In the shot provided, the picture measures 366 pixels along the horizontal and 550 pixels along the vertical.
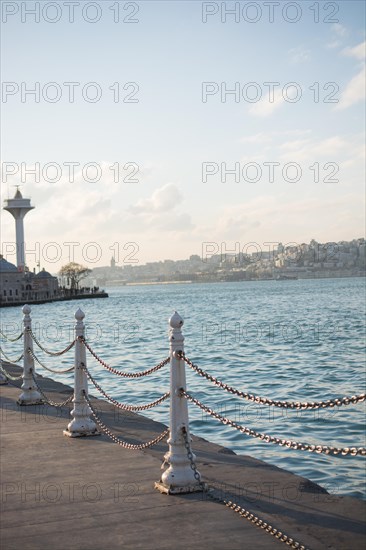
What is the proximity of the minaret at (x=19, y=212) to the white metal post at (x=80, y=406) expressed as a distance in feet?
522

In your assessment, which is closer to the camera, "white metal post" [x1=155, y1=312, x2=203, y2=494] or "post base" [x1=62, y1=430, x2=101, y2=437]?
"white metal post" [x1=155, y1=312, x2=203, y2=494]

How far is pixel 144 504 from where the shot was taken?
246 inches

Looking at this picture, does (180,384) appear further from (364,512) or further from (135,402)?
(135,402)

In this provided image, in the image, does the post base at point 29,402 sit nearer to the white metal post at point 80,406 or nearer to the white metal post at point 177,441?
the white metal post at point 80,406

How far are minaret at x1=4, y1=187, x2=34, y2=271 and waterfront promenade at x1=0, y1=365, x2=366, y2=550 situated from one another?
528ft

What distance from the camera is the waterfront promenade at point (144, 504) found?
213 inches

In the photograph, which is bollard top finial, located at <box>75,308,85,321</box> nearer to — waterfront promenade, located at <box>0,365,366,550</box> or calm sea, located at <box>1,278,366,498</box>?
waterfront promenade, located at <box>0,365,366,550</box>

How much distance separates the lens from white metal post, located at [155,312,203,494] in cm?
660

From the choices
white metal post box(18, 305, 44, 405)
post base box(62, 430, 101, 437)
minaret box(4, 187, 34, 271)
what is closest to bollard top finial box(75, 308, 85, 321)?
post base box(62, 430, 101, 437)

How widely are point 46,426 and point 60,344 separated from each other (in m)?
36.8

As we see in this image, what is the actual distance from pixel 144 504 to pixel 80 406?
3.39 m

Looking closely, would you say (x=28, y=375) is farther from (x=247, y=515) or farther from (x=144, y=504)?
(x=247, y=515)

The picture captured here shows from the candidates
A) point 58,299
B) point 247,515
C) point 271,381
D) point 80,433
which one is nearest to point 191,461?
point 247,515

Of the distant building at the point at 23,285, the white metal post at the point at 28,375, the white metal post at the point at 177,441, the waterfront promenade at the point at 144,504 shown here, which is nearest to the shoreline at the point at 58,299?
the distant building at the point at 23,285
